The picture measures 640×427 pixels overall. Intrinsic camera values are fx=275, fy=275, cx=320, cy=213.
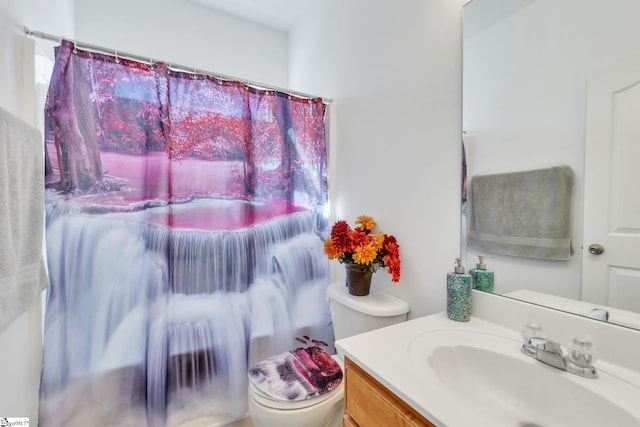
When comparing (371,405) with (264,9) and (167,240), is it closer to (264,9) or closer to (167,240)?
(167,240)

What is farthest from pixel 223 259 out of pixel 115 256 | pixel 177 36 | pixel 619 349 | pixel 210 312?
pixel 177 36

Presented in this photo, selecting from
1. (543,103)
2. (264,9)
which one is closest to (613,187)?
(543,103)

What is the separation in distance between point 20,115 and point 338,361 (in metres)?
1.66

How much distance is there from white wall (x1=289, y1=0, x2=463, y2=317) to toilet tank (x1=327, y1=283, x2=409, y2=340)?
0.23ft

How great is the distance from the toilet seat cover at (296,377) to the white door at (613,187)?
0.92 metres

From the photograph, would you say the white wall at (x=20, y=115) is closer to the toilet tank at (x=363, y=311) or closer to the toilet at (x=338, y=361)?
the toilet at (x=338, y=361)

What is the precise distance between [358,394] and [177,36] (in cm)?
247

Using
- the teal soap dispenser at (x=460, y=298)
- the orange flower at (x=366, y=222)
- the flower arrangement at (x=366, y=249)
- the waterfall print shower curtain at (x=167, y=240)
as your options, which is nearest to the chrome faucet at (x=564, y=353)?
the teal soap dispenser at (x=460, y=298)

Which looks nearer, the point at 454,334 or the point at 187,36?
the point at 454,334

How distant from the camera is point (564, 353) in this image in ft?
2.37

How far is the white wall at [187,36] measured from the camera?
1.81 metres

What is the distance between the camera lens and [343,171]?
175 cm

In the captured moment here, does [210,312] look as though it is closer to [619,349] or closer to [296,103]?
[296,103]

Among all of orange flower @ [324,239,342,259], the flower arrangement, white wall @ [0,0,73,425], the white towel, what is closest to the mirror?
the flower arrangement
